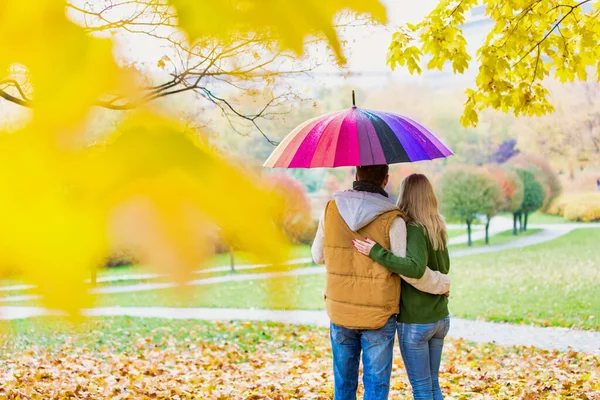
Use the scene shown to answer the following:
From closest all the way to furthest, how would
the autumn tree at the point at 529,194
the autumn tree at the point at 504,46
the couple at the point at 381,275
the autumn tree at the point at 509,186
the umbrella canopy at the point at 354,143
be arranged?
1. the umbrella canopy at the point at 354,143
2. the couple at the point at 381,275
3. the autumn tree at the point at 504,46
4. the autumn tree at the point at 509,186
5. the autumn tree at the point at 529,194

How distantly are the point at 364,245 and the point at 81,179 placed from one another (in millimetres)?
1775

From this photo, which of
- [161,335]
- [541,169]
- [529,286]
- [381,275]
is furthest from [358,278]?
[541,169]

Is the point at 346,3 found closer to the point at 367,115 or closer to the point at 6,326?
the point at 6,326

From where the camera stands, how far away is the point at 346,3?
31 centimetres

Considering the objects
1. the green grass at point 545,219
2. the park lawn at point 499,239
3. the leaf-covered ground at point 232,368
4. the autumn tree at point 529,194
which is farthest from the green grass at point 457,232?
the leaf-covered ground at point 232,368

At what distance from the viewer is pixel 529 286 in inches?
436

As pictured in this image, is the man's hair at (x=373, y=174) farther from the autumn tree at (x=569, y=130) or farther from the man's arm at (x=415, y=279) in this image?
the autumn tree at (x=569, y=130)

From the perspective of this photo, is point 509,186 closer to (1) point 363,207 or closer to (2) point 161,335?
(2) point 161,335

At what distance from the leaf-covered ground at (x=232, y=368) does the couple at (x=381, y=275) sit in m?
1.56

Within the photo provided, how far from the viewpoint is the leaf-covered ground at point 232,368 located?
4.24m

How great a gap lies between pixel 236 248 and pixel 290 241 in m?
0.05

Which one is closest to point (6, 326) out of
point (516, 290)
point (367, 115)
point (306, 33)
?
point (306, 33)

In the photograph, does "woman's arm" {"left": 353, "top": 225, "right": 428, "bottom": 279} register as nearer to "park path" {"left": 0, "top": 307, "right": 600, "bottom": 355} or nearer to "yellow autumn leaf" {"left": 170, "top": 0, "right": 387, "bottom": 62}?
"yellow autumn leaf" {"left": 170, "top": 0, "right": 387, "bottom": 62}

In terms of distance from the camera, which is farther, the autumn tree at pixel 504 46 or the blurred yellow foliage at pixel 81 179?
the autumn tree at pixel 504 46
